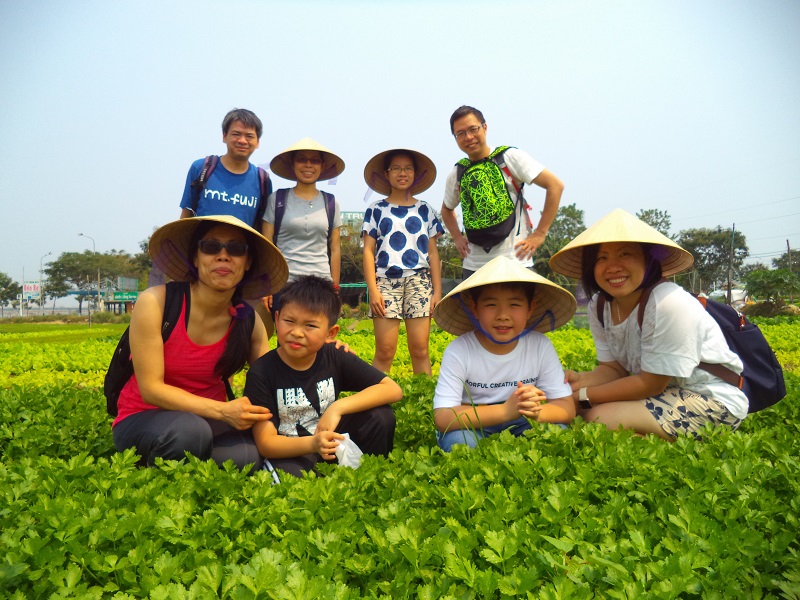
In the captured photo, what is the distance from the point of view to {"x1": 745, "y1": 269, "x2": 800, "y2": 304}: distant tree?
836 inches

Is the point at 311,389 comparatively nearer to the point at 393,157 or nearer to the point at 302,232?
the point at 302,232

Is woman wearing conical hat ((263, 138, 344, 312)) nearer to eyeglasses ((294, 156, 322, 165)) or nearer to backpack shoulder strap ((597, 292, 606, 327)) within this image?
eyeglasses ((294, 156, 322, 165))

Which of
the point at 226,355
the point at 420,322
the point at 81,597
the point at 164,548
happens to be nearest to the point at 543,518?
the point at 164,548

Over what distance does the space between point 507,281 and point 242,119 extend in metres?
2.90

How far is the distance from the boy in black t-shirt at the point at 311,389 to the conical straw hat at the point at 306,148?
2155mm

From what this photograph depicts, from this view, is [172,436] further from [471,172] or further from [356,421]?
[471,172]

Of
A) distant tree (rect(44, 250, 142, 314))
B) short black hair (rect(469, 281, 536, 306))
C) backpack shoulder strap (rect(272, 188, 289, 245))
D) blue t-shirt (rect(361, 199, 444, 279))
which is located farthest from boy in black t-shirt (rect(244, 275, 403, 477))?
distant tree (rect(44, 250, 142, 314))

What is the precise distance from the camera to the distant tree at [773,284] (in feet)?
69.7

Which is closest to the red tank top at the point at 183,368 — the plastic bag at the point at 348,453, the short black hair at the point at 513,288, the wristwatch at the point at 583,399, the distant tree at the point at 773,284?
the plastic bag at the point at 348,453

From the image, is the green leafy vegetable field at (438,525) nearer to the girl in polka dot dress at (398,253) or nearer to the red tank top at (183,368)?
the red tank top at (183,368)

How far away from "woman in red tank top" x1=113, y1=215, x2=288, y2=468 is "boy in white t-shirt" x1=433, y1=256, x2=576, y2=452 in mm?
1054

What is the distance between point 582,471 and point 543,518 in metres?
0.43

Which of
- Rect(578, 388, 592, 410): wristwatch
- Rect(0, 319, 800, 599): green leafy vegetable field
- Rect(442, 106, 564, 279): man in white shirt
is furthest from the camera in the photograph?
Rect(442, 106, 564, 279): man in white shirt

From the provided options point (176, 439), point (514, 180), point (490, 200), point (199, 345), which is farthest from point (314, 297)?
point (514, 180)
